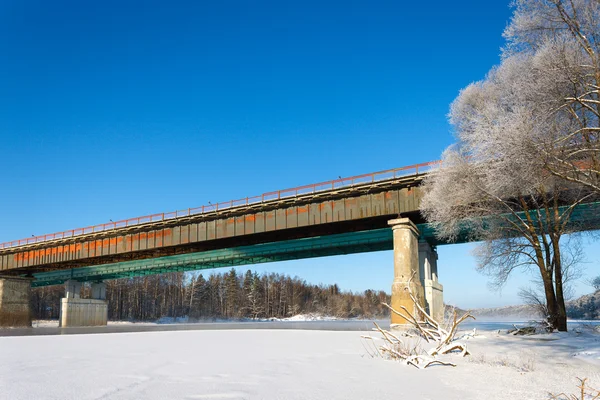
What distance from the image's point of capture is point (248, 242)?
50.6 meters

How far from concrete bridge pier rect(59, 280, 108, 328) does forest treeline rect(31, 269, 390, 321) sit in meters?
34.6

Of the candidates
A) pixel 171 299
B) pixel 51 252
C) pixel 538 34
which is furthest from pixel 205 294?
pixel 538 34

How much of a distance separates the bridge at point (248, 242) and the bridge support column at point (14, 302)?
0.14 metres

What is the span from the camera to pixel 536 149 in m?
18.5

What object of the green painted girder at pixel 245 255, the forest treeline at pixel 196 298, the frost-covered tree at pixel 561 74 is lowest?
the forest treeline at pixel 196 298

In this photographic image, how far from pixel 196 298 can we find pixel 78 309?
179 ft

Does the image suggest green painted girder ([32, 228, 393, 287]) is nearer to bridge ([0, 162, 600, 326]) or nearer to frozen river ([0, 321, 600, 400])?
bridge ([0, 162, 600, 326])

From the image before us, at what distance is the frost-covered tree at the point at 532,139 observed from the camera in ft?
63.8

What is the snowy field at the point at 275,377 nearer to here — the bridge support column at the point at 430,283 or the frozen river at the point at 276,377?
the frozen river at the point at 276,377

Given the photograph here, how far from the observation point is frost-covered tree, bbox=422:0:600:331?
63.8 ft

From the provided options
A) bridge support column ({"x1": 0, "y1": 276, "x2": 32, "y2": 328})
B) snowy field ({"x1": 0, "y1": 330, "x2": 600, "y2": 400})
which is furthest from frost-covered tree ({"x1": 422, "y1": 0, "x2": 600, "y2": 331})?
bridge support column ({"x1": 0, "y1": 276, "x2": 32, "y2": 328})

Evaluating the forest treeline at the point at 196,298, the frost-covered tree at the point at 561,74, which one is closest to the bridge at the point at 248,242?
the frost-covered tree at the point at 561,74

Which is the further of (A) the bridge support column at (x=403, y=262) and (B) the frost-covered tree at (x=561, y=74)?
(A) the bridge support column at (x=403, y=262)

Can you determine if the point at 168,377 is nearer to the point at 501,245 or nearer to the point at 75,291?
the point at 501,245
